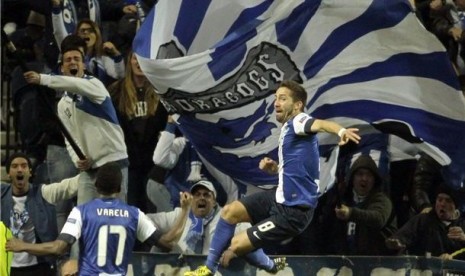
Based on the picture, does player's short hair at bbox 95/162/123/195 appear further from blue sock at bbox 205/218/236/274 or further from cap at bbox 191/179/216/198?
cap at bbox 191/179/216/198

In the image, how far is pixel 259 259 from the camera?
14.3 m

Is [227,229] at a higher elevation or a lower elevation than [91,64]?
lower

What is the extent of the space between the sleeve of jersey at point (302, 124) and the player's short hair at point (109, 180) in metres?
1.42

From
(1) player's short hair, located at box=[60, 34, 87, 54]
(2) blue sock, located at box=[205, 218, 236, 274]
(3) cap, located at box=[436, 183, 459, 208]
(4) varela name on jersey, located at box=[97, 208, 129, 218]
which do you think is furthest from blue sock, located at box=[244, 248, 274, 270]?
(1) player's short hair, located at box=[60, 34, 87, 54]

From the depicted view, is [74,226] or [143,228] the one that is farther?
[143,228]

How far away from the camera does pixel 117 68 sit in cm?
1688

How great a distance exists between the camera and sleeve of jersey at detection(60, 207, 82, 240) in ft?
44.7

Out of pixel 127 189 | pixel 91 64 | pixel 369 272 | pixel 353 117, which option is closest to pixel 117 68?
pixel 91 64

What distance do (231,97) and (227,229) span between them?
1.92 m

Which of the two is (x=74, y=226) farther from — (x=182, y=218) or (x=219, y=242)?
(x=182, y=218)

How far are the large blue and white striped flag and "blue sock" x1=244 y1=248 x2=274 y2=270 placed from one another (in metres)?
1.55

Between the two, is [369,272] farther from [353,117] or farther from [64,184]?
[64,184]

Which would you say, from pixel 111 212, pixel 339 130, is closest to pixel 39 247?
pixel 111 212

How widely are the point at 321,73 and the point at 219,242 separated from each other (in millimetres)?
2281
